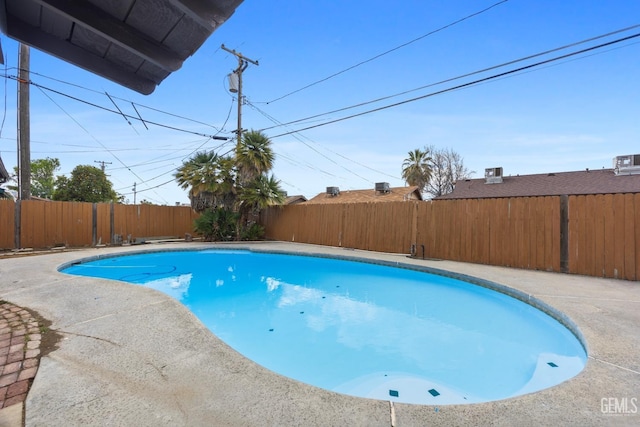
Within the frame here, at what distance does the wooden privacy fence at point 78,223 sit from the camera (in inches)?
383

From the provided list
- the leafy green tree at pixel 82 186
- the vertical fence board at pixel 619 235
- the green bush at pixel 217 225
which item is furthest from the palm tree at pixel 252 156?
the leafy green tree at pixel 82 186

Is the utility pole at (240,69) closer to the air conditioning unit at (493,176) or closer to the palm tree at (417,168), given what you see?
the air conditioning unit at (493,176)

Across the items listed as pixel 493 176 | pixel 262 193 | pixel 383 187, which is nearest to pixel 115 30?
pixel 262 193

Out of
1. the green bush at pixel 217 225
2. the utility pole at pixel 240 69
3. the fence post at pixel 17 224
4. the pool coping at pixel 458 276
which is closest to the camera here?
the pool coping at pixel 458 276

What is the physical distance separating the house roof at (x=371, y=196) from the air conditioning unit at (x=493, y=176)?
15.4ft

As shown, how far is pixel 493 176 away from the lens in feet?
57.6

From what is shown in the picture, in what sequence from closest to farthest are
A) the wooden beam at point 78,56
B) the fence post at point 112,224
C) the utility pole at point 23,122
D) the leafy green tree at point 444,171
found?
the wooden beam at point 78,56, the utility pole at point 23,122, the fence post at point 112,224, the leafy green tree at point 444,171

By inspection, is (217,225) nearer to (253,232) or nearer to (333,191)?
(253,232)

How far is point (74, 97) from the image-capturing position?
899 cm

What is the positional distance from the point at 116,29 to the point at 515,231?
27.5 feet

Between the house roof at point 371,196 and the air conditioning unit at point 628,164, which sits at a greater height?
the air conditioning unit at point 628,164

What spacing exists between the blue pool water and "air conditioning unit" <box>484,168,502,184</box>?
1306cm

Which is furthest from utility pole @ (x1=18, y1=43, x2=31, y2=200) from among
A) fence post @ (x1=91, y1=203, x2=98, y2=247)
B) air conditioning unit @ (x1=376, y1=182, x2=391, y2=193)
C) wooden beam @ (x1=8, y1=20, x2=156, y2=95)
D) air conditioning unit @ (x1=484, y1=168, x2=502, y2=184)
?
air conditioning unit @ (x1=484, y1=168, x2=502, y2=184)

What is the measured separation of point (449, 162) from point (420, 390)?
96.5ft
